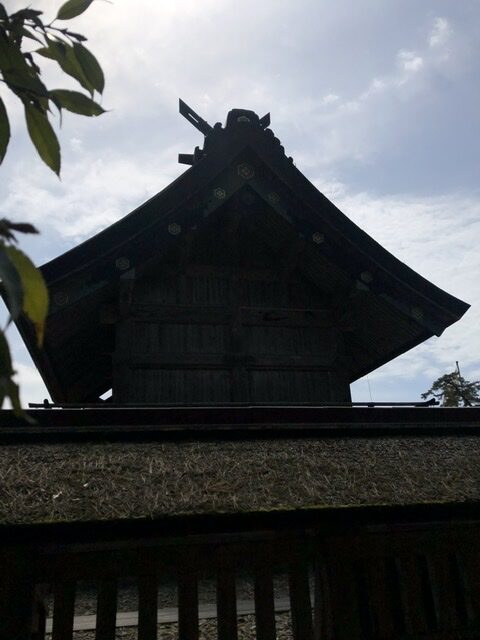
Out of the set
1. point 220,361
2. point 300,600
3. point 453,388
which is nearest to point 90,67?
point 300,600

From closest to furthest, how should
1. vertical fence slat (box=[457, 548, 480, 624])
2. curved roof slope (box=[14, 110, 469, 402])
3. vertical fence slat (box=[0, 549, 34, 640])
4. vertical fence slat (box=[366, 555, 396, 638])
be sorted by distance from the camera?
vertical fence slat (box=[0, 549, 34, 640]) → vertical fence slat (box=[366, 555, 396, 638]) → vertical fence slat (box=[457, 548, 480, 624]) → curved roof slope (box=[14, 110, 469, 402])

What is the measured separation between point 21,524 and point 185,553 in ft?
3.99

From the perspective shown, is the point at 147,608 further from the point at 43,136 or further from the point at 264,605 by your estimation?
the point at 43,136

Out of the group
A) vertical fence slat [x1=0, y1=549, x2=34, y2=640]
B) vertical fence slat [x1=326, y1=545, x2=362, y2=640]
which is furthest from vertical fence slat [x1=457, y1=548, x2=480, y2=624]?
vertical fence slat [x1=0, y1=549, x2=34, y2=640]

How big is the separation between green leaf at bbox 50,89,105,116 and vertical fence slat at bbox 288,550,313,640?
373 cm

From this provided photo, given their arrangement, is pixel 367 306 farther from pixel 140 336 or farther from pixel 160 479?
pixel 160 479

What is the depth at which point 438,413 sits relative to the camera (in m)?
5.31

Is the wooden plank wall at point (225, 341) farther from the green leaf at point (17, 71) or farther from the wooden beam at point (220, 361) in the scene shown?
the green leaf at point (17, 71)

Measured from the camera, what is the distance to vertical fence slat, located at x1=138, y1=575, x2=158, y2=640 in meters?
3.58

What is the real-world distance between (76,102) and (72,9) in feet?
0.52

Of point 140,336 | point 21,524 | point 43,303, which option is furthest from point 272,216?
point 43,303

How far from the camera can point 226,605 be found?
3801mm

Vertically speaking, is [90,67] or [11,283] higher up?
[90,67]

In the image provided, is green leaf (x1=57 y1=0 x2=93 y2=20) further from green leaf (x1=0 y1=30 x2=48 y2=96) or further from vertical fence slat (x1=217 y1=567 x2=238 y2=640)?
vertical fence slat (x1=217 y1=567 x2=238 y2=640)
